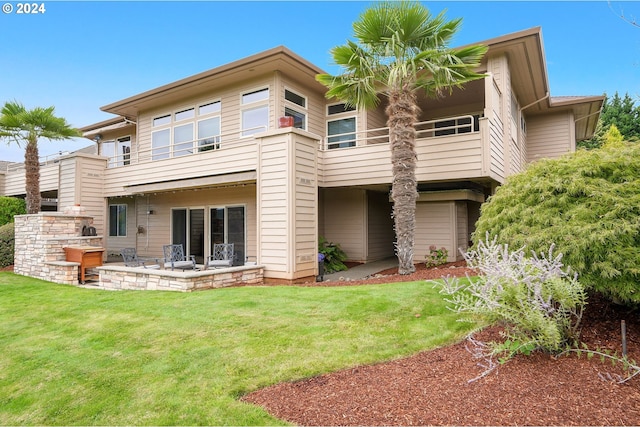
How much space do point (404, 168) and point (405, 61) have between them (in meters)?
2.40

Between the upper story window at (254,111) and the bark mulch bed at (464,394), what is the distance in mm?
9715

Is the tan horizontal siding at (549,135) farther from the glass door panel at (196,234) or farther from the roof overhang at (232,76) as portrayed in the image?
the glass door panel at (196,234)

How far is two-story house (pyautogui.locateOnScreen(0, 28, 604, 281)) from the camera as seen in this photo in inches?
366

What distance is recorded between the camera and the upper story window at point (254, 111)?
478 inches

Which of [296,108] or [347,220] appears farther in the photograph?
[347,220]

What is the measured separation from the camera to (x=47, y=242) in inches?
429

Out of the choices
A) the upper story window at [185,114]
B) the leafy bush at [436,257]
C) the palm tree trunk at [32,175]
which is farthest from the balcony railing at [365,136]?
the palm tree trunk at [32,175]

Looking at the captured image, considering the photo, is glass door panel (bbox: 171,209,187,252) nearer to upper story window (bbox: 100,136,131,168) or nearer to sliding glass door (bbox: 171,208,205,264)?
sliding glass door (bbox: 171,208,205,264)

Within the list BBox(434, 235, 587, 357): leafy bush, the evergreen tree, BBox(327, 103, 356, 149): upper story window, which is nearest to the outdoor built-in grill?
BBox(327, 103, 356, 149): upper story window

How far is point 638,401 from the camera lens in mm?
2725

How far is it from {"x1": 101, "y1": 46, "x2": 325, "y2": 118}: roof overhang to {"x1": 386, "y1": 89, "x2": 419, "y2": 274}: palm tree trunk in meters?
4.06

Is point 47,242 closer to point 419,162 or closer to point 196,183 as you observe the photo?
point 196,183

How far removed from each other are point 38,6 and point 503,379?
38.0 feet

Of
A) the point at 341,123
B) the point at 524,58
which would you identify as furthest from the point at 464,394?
the point at 341,123
